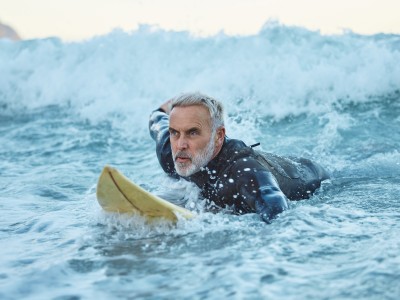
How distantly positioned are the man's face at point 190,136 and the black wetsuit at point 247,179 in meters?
0.13

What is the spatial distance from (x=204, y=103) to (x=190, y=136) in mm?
274

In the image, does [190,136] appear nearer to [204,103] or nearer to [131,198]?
[204,103]

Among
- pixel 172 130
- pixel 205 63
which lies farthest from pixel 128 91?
pixel 172 130

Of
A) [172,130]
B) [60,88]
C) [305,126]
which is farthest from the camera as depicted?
[60,88]

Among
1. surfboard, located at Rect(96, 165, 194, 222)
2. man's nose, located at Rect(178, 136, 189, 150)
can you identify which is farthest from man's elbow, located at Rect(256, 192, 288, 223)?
man's nose, located at Rect(178, 136, 189, 150)

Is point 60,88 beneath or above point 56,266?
above

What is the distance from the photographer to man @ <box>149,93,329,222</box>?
13.0ft

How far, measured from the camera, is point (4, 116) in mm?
12781

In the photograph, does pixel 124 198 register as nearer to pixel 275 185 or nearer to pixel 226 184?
pixel 226 184

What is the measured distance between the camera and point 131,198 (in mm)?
3928

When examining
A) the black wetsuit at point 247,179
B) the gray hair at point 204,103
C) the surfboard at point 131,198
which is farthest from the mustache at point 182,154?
the surfboard at point 131,198

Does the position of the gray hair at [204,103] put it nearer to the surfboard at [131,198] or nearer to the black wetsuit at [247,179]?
the black wetsuit at [247,179]

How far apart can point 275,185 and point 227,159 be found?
477 millimetres

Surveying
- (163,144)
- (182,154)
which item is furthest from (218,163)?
(163,144)
